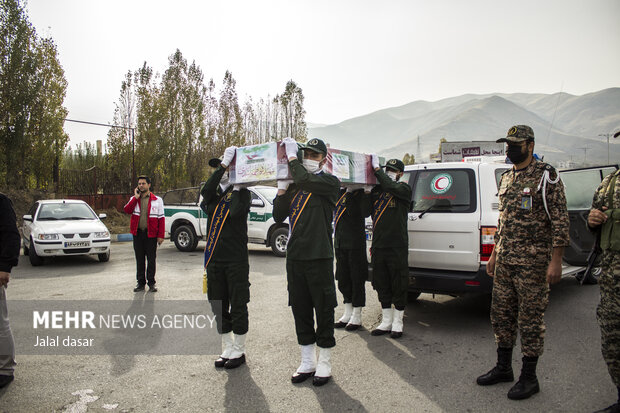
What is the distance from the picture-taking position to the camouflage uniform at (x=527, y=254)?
11.6 feet

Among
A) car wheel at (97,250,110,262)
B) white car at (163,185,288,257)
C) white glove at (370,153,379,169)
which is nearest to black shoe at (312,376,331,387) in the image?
white glove at (370,153,379,169)

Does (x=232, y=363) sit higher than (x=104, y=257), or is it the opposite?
(x=104, y=257)

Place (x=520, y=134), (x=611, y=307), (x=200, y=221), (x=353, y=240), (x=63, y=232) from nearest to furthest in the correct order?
(x=611, y=307) → (x=520, y=134) → (x=353, y=240) → (x=63, y=232) → (x=200, y=221)

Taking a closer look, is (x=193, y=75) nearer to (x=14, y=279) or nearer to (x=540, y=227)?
(x=14, y=279)

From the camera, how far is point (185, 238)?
42.2ft

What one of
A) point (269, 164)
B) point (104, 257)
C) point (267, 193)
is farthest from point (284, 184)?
point (104, 257)

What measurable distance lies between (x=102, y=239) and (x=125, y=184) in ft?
42.0

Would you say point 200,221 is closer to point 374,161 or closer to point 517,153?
point 374,161

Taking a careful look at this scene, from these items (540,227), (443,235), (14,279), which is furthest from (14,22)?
(540,227)

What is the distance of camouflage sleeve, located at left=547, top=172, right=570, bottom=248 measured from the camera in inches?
135

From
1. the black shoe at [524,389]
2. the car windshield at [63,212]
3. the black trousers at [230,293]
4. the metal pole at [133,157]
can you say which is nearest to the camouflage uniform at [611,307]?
the black shoe at [524,389]

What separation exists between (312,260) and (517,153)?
199 cm

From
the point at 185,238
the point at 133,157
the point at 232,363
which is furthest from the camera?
the point at 133,157

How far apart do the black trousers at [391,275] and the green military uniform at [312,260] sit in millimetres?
1333
